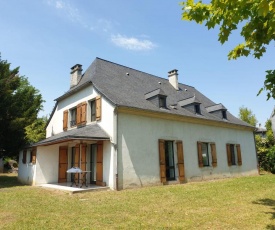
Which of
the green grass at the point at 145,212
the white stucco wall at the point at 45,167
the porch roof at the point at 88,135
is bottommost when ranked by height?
the green grass at the point at 145,212

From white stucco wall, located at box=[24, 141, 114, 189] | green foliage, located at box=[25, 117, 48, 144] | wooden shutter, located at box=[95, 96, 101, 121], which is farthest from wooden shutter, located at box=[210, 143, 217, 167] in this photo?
green foliage, located at box=[25, 117, 48, 144]

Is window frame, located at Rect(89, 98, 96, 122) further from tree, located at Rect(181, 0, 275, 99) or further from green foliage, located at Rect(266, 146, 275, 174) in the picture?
green foliage, located at Rect(266, 146, 275, 174)

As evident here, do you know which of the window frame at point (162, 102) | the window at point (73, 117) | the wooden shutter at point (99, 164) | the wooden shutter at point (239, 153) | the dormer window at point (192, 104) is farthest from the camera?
the wooden shutter at point (239, 153)

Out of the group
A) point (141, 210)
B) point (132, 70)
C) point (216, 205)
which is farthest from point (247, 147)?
point (141, 210)

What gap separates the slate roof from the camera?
14.3 metres

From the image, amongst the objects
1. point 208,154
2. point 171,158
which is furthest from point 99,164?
point 208,154

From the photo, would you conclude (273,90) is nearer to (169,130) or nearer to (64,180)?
(169,130)

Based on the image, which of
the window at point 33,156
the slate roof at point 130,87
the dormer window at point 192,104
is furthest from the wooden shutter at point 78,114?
the dormer window at point 192,104

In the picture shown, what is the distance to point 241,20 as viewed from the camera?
4645mm

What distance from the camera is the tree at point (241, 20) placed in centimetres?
442

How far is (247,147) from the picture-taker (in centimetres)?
2095

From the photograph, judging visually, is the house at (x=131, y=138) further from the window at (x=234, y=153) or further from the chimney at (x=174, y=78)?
the chimney at (x=174, y=78)

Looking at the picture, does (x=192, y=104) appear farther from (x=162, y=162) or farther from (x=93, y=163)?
(x=93, y=163)

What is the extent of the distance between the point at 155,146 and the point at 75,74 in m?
8.38
